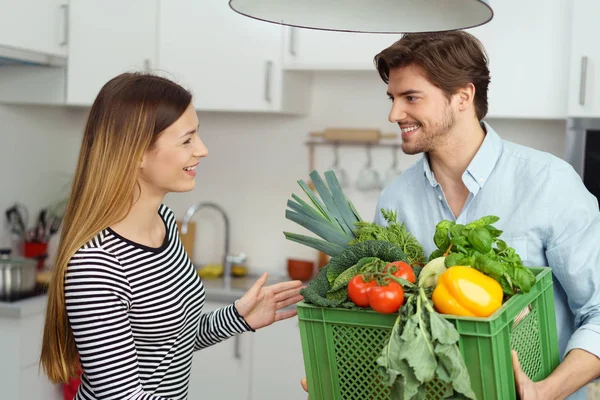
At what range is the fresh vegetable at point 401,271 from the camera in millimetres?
1285

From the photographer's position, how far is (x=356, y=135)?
3.54 metres

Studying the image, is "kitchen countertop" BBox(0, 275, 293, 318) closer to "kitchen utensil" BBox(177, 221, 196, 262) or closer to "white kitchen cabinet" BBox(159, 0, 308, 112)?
"kitchen utensil" BBox(177, 221, 196, 262)

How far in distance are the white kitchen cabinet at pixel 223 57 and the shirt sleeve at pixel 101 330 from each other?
6.22 ft

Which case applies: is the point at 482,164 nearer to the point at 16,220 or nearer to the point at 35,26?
the point at 35,26

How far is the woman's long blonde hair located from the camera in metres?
1.59

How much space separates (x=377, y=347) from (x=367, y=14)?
21.5 inches

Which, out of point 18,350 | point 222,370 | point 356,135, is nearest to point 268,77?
point 356,135

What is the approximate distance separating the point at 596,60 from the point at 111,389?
2.21 metres

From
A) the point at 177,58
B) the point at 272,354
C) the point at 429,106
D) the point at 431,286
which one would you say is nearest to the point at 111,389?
the point at 431,286

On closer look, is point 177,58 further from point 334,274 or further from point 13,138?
point 334,274

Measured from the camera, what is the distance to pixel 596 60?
2.90 meters

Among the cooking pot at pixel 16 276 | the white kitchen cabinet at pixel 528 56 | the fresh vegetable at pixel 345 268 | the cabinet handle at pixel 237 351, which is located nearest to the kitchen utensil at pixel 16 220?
the cooking pot at pixel 16 276

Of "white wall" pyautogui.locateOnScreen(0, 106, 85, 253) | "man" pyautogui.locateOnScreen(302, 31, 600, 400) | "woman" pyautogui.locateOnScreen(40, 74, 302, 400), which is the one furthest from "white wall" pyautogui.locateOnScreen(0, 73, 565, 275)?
"woman" pyautogui.locateOnScreen(40, 74, 302, 400)

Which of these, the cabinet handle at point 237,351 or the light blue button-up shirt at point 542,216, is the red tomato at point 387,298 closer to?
the light blue button-up shirt at point 542,216
